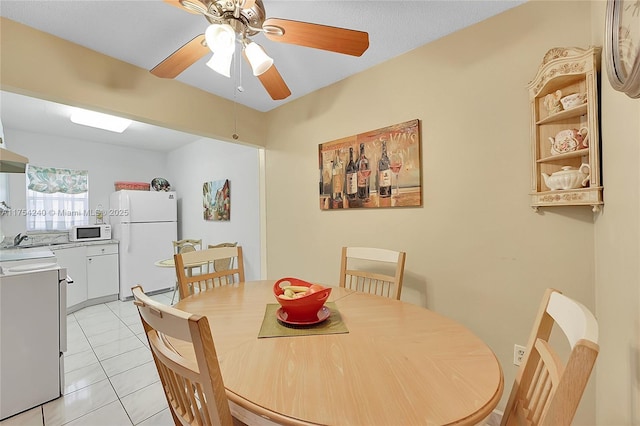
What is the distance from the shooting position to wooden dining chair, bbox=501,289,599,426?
494mm

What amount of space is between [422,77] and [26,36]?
243 cm

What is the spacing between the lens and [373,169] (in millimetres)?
2055

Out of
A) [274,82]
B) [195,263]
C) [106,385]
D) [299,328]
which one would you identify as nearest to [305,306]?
[299,328]

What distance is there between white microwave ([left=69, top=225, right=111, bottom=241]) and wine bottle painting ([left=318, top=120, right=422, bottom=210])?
3603 millimetres

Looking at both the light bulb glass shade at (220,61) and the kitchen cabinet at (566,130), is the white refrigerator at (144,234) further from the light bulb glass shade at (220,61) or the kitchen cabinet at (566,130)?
the kitchen cabinet at (566,130)

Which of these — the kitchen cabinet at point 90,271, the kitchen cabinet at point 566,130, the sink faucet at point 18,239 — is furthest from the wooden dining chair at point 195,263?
the sink faucet at point 18,239

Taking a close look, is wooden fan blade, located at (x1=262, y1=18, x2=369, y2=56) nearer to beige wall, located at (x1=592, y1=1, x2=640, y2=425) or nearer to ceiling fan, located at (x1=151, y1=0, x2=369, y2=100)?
ceiling fan, located at (x1=151, y1=0, x2=369, y2=100)

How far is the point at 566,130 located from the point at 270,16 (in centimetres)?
167

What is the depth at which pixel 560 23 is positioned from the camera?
4.41 ft

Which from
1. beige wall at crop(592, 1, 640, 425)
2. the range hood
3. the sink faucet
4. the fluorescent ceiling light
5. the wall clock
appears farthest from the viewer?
the sink faucet

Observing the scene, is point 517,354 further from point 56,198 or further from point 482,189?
point 56,198

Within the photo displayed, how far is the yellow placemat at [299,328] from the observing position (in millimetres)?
1037

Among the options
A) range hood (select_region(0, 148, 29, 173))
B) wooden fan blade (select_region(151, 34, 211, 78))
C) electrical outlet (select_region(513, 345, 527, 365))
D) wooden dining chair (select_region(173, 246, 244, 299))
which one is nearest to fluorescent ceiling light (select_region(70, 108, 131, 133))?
range hood (select_region(0, 148, 29, 173))

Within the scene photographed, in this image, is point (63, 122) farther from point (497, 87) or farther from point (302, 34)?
point (497, 87)
